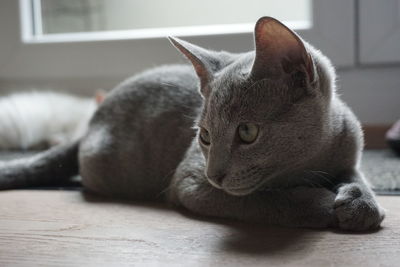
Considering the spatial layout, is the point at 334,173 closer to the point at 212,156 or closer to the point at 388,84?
the point at 212,156

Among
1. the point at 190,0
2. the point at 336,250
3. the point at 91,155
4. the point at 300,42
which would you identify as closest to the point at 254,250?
the point at 336,250

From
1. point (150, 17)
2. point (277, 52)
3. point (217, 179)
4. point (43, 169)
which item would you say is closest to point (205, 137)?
point (217, 179)

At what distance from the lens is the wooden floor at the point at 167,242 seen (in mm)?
855

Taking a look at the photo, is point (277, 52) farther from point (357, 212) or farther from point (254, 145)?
point (357, 212)

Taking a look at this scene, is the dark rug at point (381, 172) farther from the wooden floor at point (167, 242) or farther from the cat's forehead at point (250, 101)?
the cat's forehead at point (250, 101)

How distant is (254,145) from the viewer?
3.20 ft

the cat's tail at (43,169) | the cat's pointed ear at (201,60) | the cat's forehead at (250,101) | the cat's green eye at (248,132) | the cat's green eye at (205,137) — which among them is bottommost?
the cat's tail at (43,169)

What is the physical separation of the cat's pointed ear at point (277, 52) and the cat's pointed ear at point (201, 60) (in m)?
0.14

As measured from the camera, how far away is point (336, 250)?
0.88m

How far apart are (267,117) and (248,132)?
0.14 ft

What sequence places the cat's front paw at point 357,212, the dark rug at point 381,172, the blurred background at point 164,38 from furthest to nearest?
the blurred background at point 164,38, the dark rug at point 381,172, the cat's front paw at point 357,212

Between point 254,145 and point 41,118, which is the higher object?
point 254,145

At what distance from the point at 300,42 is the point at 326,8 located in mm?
1046

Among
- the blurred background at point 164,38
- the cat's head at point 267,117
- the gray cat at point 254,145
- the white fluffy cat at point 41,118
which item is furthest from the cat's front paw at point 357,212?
the white fluffy cat at point 41,118
